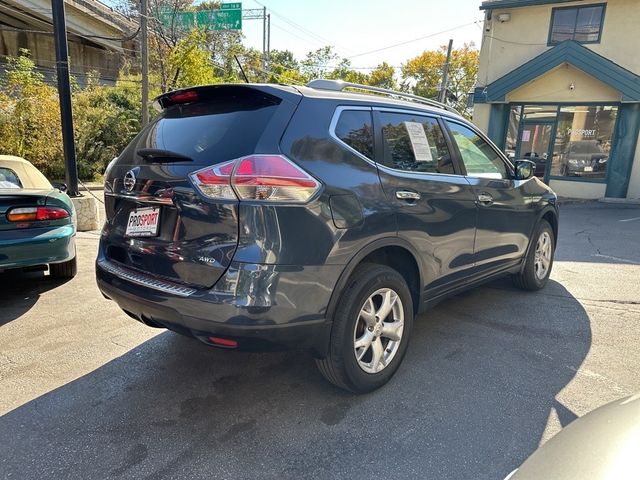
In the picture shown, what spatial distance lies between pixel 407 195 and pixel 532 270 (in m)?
2.54

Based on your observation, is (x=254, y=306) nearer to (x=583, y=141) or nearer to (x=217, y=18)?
(x=583, y=141)

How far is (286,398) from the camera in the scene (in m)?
2.88

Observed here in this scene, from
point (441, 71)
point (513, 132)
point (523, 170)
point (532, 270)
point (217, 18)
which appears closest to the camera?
point (523, 170)

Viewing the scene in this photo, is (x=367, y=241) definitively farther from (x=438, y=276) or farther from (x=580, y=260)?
(x=580, y=260)

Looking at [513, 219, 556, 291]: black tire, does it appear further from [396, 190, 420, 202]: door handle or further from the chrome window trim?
[396, 190, 420, 202]: door handle

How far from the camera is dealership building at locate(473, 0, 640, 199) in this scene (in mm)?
13039

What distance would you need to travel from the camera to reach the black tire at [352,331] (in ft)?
8.65

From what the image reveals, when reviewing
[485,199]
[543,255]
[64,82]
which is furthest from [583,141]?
[64,82]

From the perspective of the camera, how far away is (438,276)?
3.39 meters

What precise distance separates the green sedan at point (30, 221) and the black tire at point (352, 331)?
9.85ft

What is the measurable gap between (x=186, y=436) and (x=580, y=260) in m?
6.19

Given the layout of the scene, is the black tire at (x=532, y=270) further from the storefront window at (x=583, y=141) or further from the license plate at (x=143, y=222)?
the storefront window at (x=583, y=141)

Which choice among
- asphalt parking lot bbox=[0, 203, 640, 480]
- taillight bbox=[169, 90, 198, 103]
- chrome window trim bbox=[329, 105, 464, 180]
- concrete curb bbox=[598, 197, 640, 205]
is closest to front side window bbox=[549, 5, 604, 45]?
concrete curb bbox=[598, 197, 640, 205]

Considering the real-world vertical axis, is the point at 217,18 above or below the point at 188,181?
above
